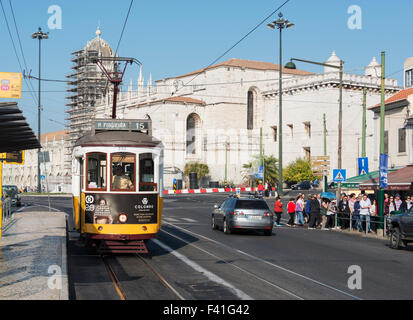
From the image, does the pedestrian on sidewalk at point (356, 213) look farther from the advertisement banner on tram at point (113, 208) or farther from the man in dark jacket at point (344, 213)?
the advertisement banner on tram at point (113, 208)

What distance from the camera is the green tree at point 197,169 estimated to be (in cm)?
8794

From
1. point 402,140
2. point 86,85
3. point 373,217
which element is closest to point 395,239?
point 373,217

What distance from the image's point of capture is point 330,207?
95.2 feet

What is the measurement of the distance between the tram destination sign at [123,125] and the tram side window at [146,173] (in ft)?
4.24

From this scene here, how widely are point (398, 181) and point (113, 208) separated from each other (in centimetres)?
1937

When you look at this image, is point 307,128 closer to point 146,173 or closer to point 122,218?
point 146,173

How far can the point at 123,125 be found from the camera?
1677 cm

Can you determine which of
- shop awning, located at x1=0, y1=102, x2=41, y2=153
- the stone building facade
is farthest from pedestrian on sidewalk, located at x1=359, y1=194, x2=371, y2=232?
the stone building facade

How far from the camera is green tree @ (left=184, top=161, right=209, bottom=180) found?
8794 cm

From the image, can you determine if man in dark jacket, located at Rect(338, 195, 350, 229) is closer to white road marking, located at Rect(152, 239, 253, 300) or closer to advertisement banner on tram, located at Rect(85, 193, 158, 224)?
white road marking, located at Rect(152, 239, 253, 300)

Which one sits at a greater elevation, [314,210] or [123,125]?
[123,125]

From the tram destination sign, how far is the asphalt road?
346 cm
